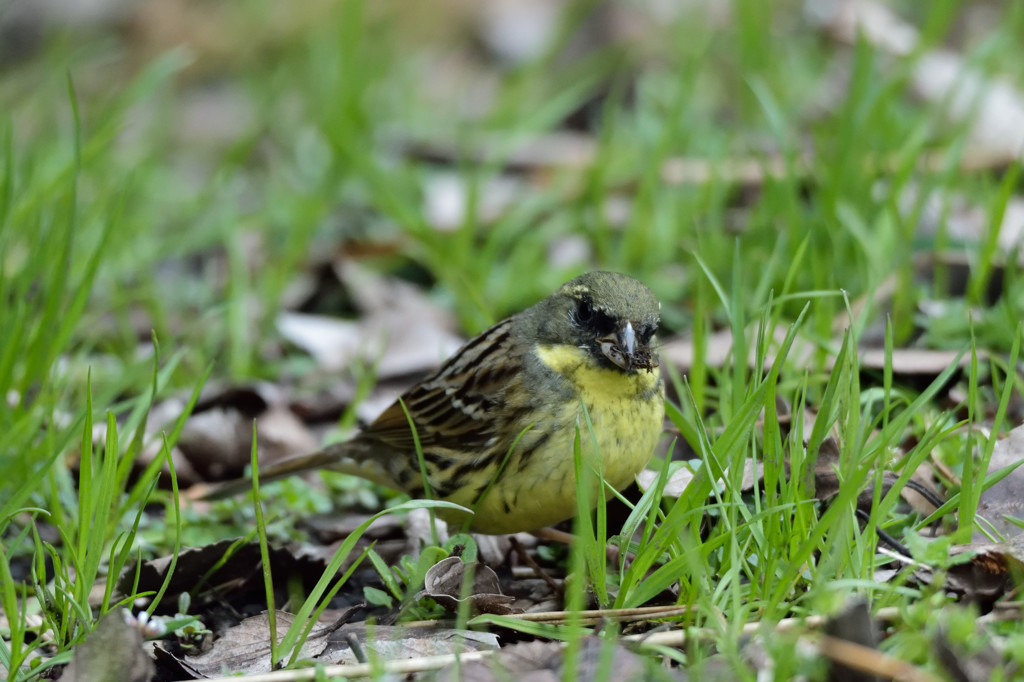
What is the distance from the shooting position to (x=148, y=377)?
532 cm

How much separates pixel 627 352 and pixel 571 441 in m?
0.36

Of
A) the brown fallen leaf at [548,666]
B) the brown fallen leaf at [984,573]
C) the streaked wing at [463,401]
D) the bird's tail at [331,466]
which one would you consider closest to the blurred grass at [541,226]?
the brown fallen leaf at [984,573]

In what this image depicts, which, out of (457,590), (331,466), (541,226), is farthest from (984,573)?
(541,226)

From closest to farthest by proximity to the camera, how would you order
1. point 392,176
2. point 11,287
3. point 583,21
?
point 11,287 → point 392,176 → point 583,21

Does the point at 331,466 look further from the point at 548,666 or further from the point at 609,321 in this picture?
the point at 548,666

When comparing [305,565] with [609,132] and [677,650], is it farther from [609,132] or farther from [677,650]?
[609,132]

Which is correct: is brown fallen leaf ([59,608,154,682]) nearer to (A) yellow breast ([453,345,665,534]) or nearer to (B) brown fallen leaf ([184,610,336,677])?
(B) brown fallen leaf ([184,610,336,677])

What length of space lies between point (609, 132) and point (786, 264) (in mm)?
1874

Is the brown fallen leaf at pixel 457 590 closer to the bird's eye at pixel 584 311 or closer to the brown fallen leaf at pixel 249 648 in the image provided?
the brown fallen leaf at pixel 249 648

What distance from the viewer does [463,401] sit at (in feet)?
14.3

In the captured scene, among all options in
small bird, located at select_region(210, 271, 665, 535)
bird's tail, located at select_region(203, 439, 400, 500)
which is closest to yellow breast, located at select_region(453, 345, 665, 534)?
small bird, located at select_region(210, 271, 665, 535)

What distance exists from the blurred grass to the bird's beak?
19 cm

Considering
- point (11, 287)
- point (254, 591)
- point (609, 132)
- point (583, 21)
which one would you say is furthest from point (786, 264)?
point (583, 21)

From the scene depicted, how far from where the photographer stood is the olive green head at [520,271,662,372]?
12.9ft
